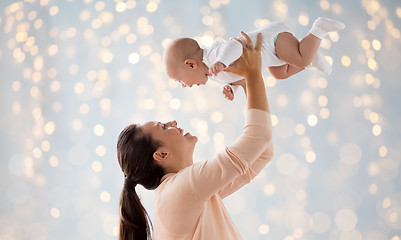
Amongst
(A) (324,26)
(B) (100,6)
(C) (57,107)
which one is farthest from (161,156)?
(B) (100,6)

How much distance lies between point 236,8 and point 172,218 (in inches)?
53.4

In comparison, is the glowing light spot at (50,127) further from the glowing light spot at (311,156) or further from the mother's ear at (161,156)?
the glowing light spot at (311,156)

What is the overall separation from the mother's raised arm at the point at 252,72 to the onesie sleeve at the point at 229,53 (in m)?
0.02

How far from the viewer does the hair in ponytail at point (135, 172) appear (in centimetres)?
117

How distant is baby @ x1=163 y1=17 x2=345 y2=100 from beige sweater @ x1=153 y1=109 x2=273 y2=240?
228mm

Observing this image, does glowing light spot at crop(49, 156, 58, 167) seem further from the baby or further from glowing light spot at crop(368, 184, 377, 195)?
glowing light spot at crop(368, 184, 377, 195)

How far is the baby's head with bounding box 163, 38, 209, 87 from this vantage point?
47.9 inches

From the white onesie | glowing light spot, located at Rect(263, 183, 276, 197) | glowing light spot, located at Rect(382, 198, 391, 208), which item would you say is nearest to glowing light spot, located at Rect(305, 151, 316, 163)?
glowing light spot, located at Rect(263, 183, 276, 197)

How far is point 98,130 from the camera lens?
2164 mm

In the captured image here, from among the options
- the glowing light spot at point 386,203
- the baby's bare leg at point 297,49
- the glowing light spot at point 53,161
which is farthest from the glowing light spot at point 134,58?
the glowing light spot at point 386,203

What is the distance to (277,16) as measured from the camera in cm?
206

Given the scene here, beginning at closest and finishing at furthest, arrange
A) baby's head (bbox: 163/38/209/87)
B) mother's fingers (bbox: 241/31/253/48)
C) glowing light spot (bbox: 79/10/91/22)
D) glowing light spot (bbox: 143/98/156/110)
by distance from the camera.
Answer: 1. mother's fingers (bbox: 241/31/253/48)
2. baby's head (bbox: 163/38/209/87)
3. glowing light spot (bbox: 143/98/156/110)
4. glowing light spot (bbox: 79/10/91/22)

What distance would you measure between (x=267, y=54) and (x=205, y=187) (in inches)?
17.5

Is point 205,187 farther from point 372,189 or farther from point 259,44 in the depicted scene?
point 372,189
